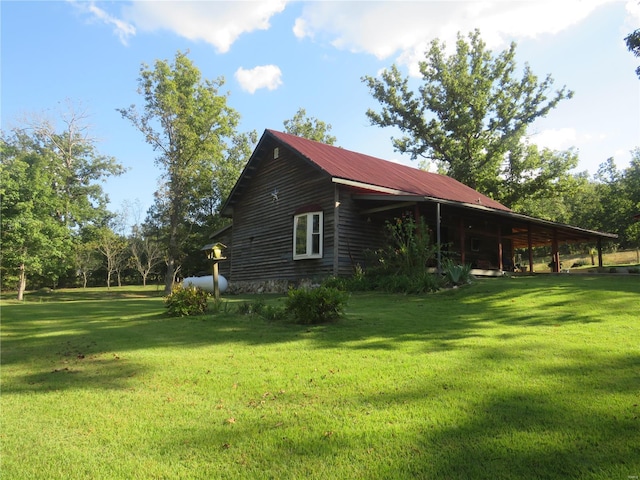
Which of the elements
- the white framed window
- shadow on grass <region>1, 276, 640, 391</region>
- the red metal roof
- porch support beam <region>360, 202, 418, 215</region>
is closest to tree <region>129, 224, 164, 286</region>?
the red metal roof

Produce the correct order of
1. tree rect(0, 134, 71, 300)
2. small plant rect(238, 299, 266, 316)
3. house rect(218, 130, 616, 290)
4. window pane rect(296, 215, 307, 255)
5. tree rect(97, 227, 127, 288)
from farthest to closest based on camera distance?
tree rect(97, 227, 127, 288) < tree rect(0, 134, 71, 300) < window pane rect(296, 215, 307, 255) < house rect(218, 130, 616, 290) < small plant rect(238, 299, 266, 316)

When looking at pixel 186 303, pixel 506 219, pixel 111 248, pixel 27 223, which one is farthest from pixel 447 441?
pixel 111 248

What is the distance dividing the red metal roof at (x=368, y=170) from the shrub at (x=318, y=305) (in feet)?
26.3

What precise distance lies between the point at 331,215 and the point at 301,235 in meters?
1.97

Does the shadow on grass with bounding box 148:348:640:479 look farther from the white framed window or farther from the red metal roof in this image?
the white framed window

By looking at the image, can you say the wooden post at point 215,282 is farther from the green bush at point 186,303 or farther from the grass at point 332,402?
the grass at point 332,402

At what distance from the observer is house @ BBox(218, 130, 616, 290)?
54.3 ft

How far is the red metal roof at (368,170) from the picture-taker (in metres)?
17.0

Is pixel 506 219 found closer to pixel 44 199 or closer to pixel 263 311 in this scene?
pixel 263 311

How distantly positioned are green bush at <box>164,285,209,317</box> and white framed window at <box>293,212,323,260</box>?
7345mm

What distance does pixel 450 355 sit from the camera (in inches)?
209

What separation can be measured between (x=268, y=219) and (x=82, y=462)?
17.6m

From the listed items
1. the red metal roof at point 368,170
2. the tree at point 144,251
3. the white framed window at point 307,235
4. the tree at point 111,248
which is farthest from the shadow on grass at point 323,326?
the tree at point 111,248

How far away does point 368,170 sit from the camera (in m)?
19.3
